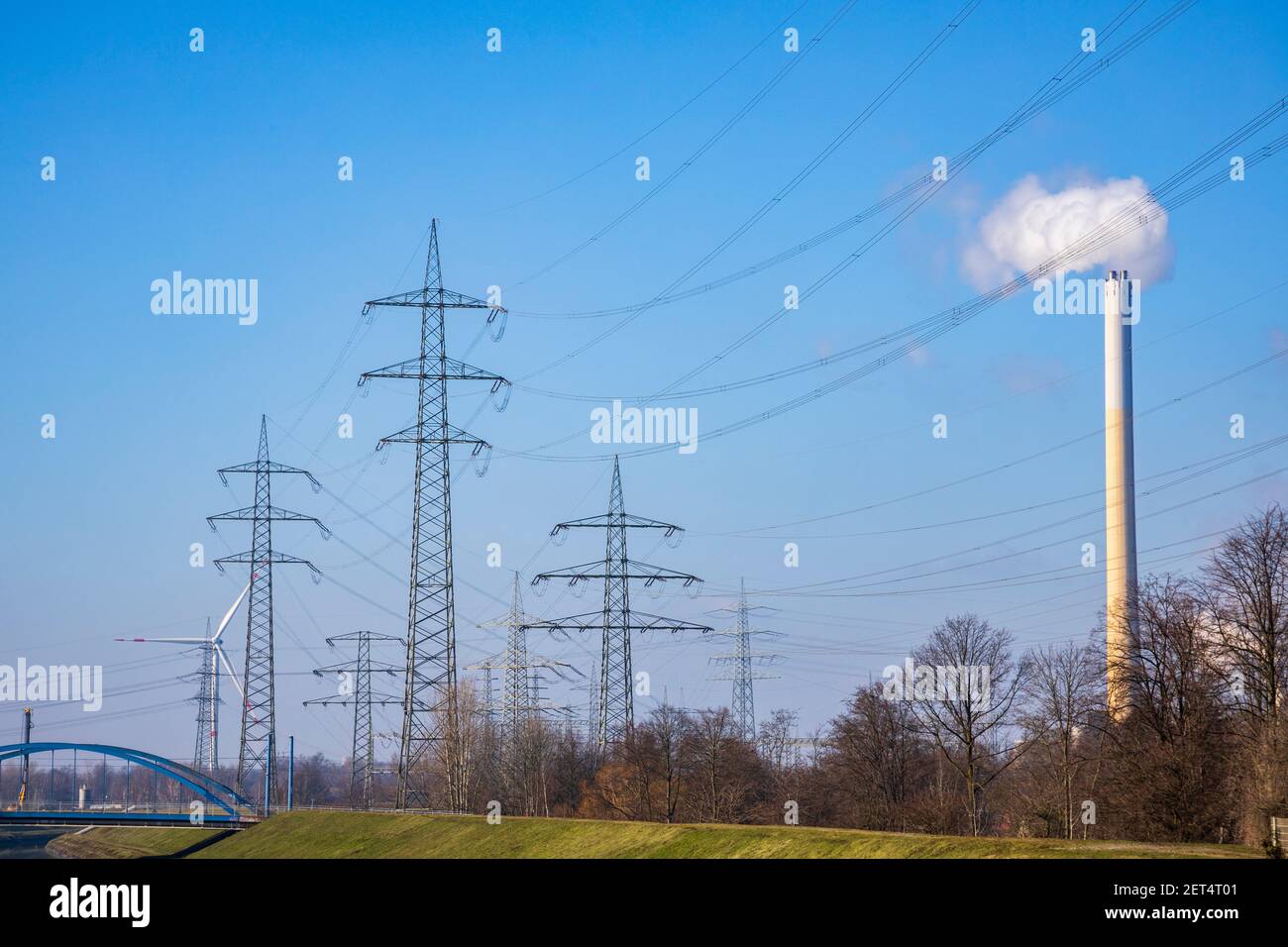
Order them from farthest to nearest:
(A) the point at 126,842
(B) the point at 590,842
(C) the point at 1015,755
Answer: (A) the point at 126,842, (C) the point at 1015,755, (B) the point at 590,842

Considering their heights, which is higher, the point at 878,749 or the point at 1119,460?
the point at 1119,460

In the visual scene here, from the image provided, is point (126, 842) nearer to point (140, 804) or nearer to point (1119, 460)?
point (140, 804)

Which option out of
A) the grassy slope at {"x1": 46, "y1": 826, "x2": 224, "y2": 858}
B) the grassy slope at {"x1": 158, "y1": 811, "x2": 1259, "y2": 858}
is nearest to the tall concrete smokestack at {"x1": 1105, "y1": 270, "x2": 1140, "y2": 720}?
the grassy slope at {"x1": 158, "y1": 811, "x2": 1259, "y2": 858}

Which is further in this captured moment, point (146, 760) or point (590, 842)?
point (146, 760)

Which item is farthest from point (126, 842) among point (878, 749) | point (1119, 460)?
point (1119, 460)

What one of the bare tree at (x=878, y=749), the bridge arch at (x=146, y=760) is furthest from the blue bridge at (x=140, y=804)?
the bare tree at (x=878, y=749)

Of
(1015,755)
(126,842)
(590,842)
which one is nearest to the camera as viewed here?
(590,842)
